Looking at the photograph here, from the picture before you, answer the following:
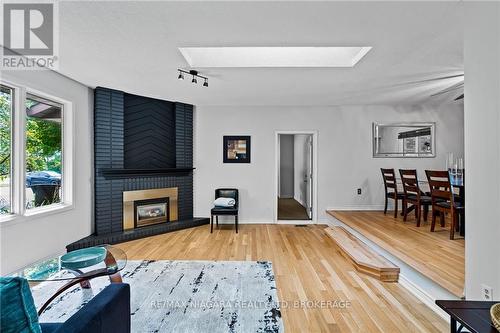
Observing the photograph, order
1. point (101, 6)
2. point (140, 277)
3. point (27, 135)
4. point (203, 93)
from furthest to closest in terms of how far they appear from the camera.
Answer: point (203, 93) → point (27, 135) → point (140, 277) → point (101, 6)

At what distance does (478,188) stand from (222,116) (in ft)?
14.0

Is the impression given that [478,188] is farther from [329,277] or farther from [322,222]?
[322,222]

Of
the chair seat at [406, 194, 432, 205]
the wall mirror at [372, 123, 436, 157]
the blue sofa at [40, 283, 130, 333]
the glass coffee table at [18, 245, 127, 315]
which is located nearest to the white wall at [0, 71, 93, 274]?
the glass coffee table at [18, 245, 127, 315]

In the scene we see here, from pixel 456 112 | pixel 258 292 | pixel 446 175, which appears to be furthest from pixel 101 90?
pixel 456 112

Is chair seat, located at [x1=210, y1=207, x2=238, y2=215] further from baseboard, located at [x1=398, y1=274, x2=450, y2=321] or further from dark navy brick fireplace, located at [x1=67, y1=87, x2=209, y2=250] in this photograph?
baseboard, located at [x1=398, y1=274, x2=450, y2=321]

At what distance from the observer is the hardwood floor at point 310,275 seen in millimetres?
1968

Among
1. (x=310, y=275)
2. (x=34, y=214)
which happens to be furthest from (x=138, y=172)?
(x=310, y=275)

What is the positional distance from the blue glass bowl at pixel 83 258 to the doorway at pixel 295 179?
144 inches

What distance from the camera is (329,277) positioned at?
107 inches

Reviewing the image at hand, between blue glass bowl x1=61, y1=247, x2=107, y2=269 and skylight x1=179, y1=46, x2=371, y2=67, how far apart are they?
230 cm

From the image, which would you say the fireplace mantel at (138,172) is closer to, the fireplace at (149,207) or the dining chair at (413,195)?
the fireplace at (149,207)

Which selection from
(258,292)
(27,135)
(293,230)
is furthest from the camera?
(293,230)

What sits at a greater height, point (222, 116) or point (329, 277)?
point (222, 116)

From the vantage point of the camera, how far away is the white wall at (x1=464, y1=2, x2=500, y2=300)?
5.10 feet
